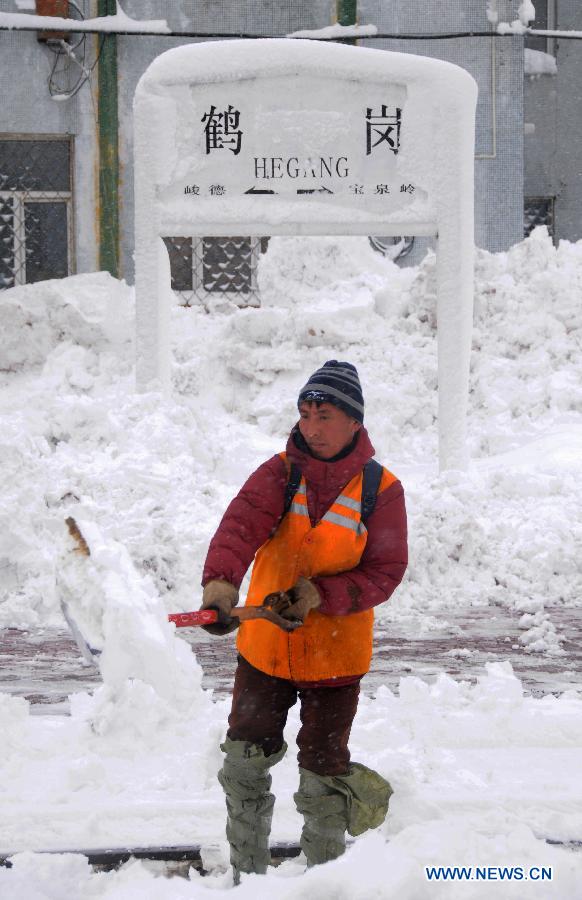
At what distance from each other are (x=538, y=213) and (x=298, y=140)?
8.11 meters

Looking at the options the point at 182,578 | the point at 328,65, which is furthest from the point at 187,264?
the point at 182,578

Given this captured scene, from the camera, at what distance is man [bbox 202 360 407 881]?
9.21 ft

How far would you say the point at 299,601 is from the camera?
2662 millimetres

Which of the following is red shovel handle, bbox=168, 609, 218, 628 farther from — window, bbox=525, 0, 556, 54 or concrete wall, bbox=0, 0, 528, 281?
window, bbox=525, 0, 556, 54

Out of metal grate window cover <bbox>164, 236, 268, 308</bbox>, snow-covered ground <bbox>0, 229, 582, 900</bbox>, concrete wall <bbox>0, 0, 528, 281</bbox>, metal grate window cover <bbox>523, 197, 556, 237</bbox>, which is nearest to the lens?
snow-covered ground <bbox>0, 229, 582, 900</bbox>

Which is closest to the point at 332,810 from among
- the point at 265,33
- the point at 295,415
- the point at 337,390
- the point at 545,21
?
the point at 337,390

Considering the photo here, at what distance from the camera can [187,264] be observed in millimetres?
13719

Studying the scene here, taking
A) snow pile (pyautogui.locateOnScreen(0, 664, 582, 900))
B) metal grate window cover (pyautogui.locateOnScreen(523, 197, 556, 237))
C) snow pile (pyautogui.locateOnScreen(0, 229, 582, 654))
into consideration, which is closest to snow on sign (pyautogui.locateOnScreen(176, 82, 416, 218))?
snow pile (pyautogui.locateOnScreen(0, 229, 582, 654))

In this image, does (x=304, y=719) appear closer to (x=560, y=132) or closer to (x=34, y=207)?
(x=34, y=207)

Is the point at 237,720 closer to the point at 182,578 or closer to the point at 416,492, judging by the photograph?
the point at 182,578

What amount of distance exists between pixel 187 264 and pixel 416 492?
22.0 ft

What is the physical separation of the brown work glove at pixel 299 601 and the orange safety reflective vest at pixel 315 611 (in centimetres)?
13

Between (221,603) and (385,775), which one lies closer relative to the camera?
(221,603)

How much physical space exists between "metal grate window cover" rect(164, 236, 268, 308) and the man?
430 inches
